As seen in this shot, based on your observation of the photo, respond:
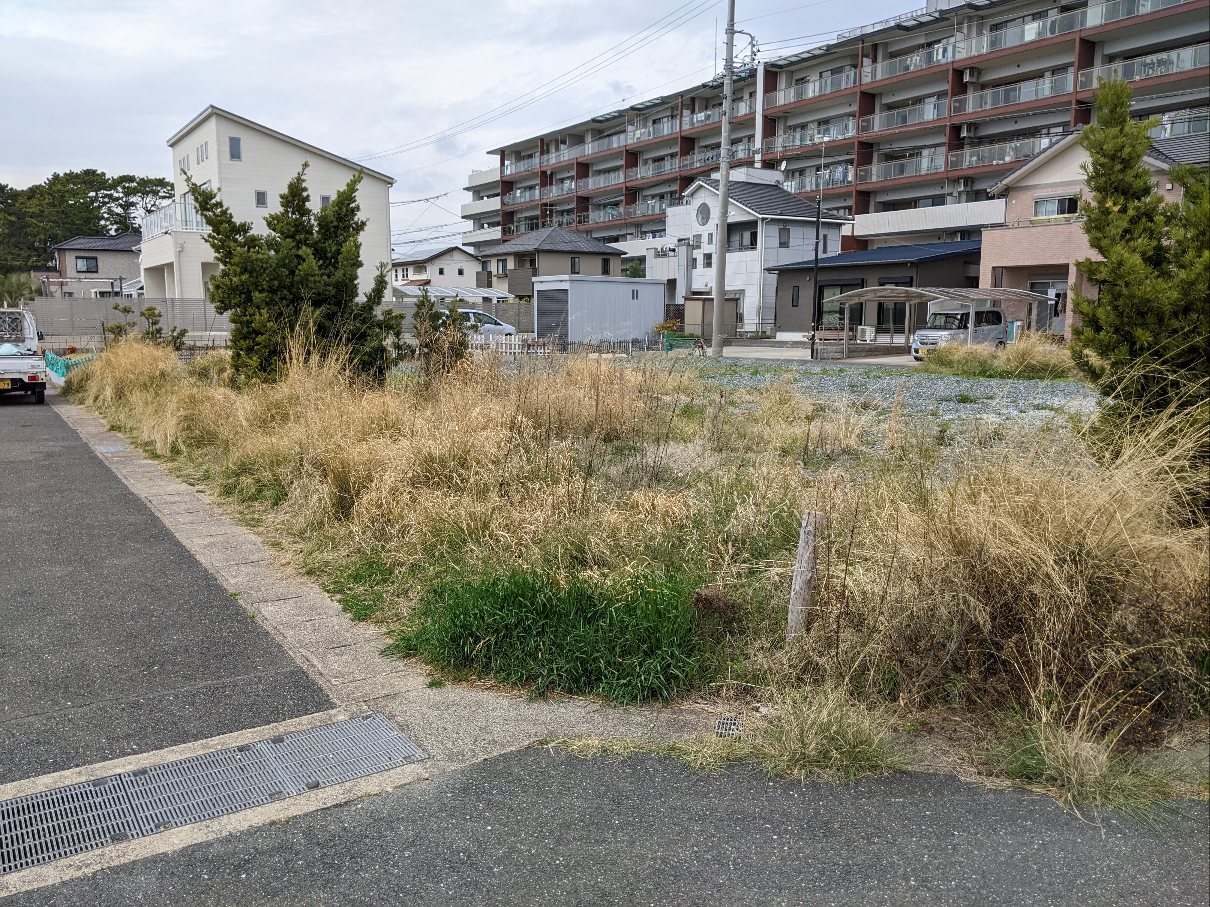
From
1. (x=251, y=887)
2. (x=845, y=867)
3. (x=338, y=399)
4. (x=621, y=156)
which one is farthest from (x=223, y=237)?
(x=621, y=156)

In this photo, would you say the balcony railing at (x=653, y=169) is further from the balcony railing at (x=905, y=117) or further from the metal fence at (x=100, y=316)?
the metal fence at (x=100, y=316)

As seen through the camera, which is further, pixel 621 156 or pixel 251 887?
pixel 621 156

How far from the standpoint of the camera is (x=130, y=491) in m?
8.15

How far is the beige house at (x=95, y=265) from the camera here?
58969 millimetres

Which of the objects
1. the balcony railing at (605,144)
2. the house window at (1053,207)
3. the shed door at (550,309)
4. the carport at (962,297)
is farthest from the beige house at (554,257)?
the house window at (1053,207)

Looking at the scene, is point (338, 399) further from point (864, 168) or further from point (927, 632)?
point (864, 168)

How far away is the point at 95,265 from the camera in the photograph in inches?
2415

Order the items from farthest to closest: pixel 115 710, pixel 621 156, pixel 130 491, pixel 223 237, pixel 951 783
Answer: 1. pixel 621 156
2. pixel 223 237
3. pixel 130 491
4. pixel 115 710
5. pixel 951 783

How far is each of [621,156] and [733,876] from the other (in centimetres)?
6378

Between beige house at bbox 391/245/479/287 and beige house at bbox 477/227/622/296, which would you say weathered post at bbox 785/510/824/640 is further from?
beige house at bbox 391/245/479/287

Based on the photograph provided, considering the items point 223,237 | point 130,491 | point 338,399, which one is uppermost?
point 223,237

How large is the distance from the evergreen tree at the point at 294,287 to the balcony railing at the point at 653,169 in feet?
161

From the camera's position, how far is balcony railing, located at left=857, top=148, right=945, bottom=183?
1676 inches

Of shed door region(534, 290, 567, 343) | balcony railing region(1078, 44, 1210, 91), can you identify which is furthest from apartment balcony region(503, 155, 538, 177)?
balcony railing region(1078, 44, 1210, 91)
